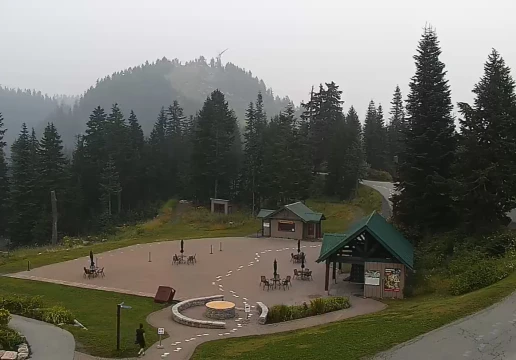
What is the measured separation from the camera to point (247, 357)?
13312 mm

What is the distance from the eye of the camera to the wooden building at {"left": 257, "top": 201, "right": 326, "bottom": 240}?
42.8m

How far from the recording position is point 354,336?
1432 cm

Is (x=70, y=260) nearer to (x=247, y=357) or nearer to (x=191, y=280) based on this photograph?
(x=191, y=280)

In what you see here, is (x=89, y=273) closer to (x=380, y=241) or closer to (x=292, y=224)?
(x=380, y=241)

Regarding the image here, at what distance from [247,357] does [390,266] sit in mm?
11215

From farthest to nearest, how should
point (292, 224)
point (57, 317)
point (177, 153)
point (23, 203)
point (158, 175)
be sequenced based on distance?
point (177, 153)
point (158, 175)
point (23, 203)
point (292, 224)
point (57, 317)

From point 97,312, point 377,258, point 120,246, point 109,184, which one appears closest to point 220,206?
point 109,184

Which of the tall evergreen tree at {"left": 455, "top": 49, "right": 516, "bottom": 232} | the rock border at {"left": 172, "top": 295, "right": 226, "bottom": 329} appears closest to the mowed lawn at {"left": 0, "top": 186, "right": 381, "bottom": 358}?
the rock border at {"left": 172, "top": 295, "right": 226, "bottom": 329}

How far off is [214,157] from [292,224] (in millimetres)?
18443

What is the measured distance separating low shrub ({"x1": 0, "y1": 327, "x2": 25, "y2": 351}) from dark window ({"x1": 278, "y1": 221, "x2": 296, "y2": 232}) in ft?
99.9

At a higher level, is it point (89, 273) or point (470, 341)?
point (470, 341)

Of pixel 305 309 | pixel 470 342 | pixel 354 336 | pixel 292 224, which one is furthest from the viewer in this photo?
pixel 292 224

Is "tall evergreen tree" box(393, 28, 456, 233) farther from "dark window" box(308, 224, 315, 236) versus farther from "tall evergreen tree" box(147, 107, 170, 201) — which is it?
"tall evergreen tree" box(147, 107, 170, 201)

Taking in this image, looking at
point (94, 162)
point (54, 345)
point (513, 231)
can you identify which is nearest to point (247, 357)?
point (54, 345)
